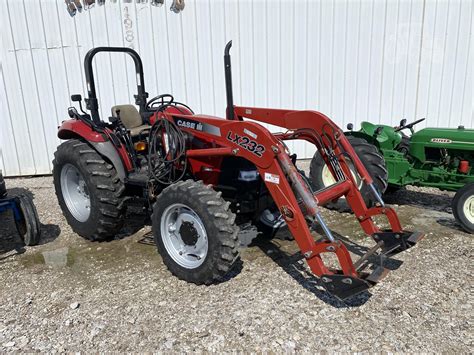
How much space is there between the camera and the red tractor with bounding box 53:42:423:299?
2.98 meters

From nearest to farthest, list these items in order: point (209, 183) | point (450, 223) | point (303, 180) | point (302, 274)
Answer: point (303, 180)
point (302, 274)
point (209, 183)
point (450, 223)

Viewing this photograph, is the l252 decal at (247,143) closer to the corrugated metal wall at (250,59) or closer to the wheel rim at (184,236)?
the wheel rim at (184,236)

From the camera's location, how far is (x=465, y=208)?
4.30 metres

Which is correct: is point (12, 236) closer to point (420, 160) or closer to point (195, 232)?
point (195, 232)

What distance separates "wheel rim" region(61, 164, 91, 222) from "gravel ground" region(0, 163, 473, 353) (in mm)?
451

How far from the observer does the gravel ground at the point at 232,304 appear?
2.69 metres

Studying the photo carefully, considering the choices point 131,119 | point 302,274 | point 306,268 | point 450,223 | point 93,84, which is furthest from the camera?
point 450,223

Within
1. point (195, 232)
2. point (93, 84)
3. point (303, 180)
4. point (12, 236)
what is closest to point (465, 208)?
point (303, 180)

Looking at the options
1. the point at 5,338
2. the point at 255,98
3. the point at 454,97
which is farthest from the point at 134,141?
the point at 454,97

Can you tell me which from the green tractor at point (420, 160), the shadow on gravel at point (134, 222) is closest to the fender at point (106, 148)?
the shadow on gravel at point (134, 222)

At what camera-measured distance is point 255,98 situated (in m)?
7.97

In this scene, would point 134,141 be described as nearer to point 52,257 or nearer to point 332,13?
point 52,257

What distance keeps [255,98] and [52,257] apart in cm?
504

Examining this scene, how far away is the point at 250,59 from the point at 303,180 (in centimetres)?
506
